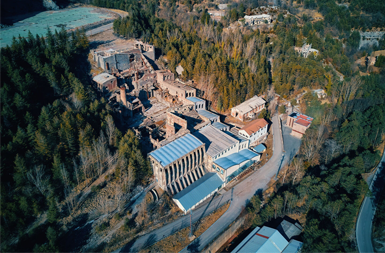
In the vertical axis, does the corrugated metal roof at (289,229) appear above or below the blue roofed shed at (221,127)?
below

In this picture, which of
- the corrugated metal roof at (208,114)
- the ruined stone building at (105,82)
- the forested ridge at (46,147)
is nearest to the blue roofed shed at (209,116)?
the corrugated metal roof at (208,114)

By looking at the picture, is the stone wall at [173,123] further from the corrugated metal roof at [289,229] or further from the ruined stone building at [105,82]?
the corrugated metal roof at [289,229]

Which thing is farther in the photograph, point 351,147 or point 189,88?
point 189,88

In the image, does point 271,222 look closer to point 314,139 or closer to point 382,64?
point 314,139

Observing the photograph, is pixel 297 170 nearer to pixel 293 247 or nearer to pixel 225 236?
pixel 293 247

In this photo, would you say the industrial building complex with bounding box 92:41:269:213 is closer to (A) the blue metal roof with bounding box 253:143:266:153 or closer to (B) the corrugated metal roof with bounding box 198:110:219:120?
(B) the corrugated metal roof with bounding box 198:110:219:120

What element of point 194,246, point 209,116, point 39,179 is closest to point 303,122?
point 209,116

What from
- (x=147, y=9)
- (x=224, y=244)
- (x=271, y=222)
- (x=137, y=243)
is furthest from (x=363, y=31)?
(x=137, y=243)
